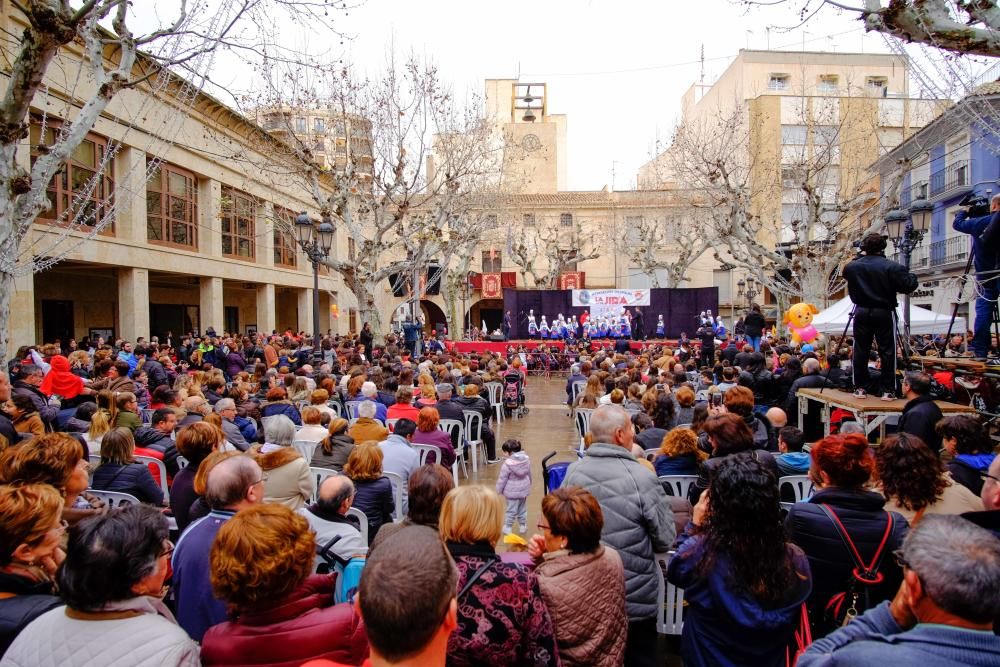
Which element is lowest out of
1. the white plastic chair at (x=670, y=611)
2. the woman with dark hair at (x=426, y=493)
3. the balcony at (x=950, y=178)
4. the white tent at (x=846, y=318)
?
the white plastic chair at (x=670, y=611)

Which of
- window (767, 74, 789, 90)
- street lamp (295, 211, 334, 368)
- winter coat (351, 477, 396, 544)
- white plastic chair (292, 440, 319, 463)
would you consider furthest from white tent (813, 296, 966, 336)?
window (767, 74, 789, 90)

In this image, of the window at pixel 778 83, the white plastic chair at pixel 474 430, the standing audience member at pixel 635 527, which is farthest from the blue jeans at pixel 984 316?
the window at pixel 778 83

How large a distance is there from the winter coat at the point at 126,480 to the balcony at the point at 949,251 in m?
23.0

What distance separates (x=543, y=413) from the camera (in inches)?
460

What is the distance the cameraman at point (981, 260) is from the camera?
543 cm

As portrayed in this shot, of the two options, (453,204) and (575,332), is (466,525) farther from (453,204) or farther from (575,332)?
(575,332)

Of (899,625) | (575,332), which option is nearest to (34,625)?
(899,625)

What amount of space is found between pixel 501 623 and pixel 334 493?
121 centimetres

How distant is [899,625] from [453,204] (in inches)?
727

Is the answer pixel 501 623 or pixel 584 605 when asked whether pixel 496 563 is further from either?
pixel 584 605

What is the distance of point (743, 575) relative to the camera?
78.3 inches

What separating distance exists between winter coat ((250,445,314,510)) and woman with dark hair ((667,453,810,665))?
1860mm

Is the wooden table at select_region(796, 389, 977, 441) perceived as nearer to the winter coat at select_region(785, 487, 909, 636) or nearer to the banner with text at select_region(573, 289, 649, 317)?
the winter coat at select_region(785, 487, 909, 636)

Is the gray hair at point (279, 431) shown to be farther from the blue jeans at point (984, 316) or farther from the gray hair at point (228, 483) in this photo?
the blue jeans at point (984, 316)
